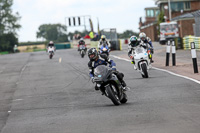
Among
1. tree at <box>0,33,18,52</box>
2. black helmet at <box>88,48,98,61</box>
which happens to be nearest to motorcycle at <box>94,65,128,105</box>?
black helmet at <box>88,48,98,61</box>

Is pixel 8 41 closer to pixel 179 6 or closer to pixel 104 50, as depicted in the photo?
pixel 179 6

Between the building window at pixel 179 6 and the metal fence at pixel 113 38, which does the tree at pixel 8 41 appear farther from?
the metal fence at pixel 113 38

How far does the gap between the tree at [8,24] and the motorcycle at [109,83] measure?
96.2m

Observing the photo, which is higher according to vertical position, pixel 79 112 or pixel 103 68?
pixel 103 68

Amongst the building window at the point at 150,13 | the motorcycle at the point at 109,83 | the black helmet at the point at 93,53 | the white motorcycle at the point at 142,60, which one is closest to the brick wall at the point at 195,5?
the building window at the point at 150,13

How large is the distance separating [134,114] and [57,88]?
7800mm

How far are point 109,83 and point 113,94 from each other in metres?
0.27

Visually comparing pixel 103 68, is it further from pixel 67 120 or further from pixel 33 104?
pixel 33 104

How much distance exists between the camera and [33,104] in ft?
42.3

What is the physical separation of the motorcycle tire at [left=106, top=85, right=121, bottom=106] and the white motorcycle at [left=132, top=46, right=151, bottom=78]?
623 cm

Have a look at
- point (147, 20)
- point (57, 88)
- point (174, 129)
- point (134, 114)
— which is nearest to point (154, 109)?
point (134, 114)

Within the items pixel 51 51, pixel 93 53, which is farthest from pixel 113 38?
pixel 93 53

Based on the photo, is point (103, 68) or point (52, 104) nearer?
point (103, 68)

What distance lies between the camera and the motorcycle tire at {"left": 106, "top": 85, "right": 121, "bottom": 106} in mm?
10914
